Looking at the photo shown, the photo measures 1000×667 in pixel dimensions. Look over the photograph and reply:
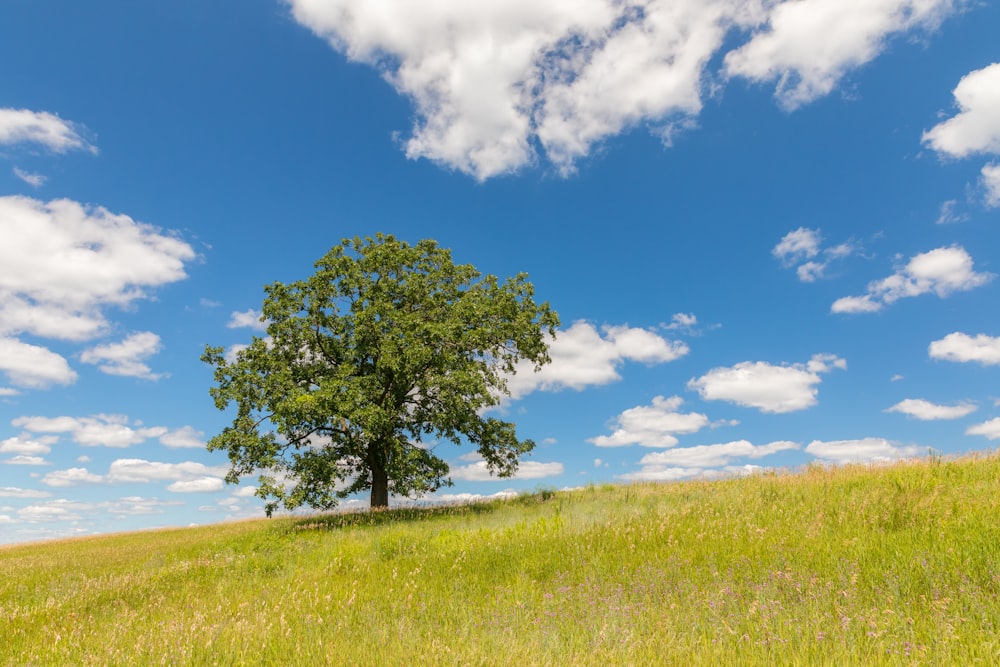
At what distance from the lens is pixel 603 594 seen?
285 inches

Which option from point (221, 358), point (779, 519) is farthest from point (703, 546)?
point (221, 358)

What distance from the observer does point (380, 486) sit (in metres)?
24.5

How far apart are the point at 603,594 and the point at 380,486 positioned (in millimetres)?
Answer: 18823

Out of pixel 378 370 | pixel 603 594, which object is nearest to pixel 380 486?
pixel 378 370

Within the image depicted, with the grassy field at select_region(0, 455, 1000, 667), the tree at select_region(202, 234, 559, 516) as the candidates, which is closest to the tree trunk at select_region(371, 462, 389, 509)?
the tree at select_region(202, 234, 559, 516)

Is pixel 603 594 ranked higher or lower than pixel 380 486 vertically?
lower

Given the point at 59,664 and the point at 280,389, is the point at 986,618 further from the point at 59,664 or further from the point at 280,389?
the point at 280,389

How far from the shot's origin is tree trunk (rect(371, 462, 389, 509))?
2428 centimetres

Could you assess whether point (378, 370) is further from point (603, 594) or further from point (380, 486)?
point (603, 594)

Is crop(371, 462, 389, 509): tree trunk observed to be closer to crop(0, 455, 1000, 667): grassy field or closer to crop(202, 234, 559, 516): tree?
crop(202, 234, 559, 516): tree

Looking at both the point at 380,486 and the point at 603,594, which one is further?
the point at 380,486

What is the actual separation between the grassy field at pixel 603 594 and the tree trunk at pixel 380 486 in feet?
34.9

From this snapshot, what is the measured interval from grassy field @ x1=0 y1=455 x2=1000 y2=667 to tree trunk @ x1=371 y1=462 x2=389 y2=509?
10646 mm

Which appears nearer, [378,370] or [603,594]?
[603,594]
